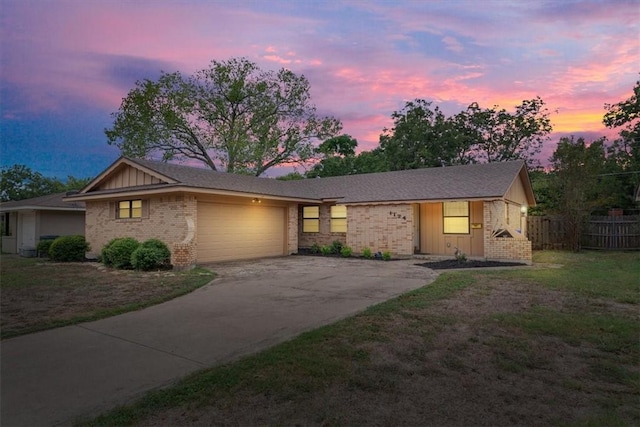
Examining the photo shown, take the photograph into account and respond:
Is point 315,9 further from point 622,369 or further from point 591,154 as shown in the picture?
point 591,154

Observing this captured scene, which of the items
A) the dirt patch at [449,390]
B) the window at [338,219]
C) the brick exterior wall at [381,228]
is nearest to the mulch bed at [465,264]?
the brick exterior wall at [381,228]

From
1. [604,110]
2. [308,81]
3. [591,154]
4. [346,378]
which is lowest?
[346,378]

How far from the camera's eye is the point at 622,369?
3957 millimetres

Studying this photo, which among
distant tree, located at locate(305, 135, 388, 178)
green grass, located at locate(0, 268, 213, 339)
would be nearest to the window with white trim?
green grass, located at locate(0, 268, 213, 339)

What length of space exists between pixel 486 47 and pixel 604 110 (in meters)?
23.7

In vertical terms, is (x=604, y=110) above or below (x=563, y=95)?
above

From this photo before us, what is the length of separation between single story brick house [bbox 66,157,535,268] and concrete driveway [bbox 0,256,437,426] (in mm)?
5520

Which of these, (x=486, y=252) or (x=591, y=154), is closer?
(x=486, y=252)

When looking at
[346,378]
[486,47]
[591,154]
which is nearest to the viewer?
[346,378]

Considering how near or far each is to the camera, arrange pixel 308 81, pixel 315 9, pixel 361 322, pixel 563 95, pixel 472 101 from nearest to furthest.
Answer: pixel 361 322 < pixel 315 9 < pixel 563 95 < pixel 472 101 < pixel 308 81

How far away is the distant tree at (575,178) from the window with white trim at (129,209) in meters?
19.4

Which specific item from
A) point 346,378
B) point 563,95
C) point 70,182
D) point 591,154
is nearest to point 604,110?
point 591,154

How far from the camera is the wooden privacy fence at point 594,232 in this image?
61.4 ft

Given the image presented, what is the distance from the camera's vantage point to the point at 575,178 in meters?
18.0
